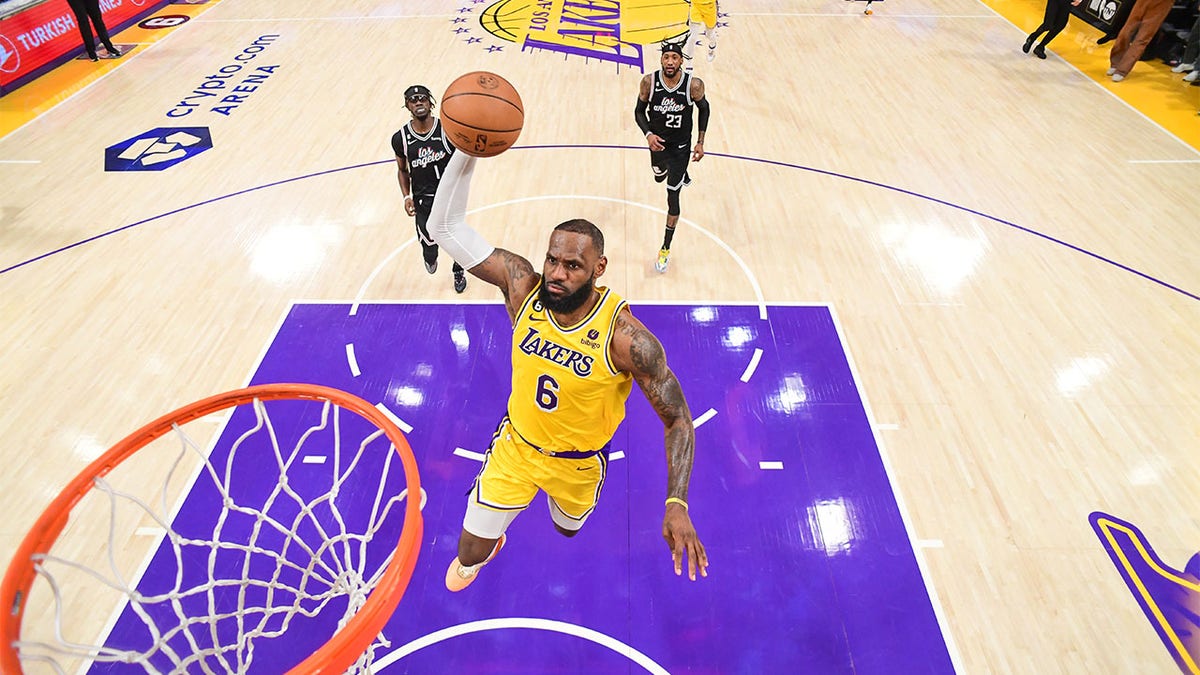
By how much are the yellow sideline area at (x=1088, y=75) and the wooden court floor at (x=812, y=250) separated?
265 mm

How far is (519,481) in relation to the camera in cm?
348

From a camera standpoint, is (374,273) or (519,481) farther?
(374,273)

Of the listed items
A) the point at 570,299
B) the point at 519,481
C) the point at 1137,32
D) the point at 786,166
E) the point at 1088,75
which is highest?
the point at 570,299

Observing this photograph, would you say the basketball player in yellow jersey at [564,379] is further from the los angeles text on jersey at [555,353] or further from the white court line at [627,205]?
the white court line at [627,205]

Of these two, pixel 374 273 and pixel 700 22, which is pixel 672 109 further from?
pixel 700 22

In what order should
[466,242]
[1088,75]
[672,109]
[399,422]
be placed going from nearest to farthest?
[466,242]
[399,422]
[672,109]
[1088,75]

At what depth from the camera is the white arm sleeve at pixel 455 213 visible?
3.12 m

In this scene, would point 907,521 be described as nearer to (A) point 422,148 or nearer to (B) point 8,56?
(A) point 422,148

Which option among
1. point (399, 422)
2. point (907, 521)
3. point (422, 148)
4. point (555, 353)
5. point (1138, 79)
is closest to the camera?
point (555, 353)

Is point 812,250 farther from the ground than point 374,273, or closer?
farther from the ground

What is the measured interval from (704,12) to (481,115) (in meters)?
8.05

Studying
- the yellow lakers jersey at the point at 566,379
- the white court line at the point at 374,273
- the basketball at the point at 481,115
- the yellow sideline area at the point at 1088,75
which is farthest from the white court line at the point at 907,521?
the yellow sideline area at the point at 1088,75

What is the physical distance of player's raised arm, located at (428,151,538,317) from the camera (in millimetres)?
3123

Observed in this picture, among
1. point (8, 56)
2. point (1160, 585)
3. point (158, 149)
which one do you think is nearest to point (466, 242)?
point (1160, 585)
